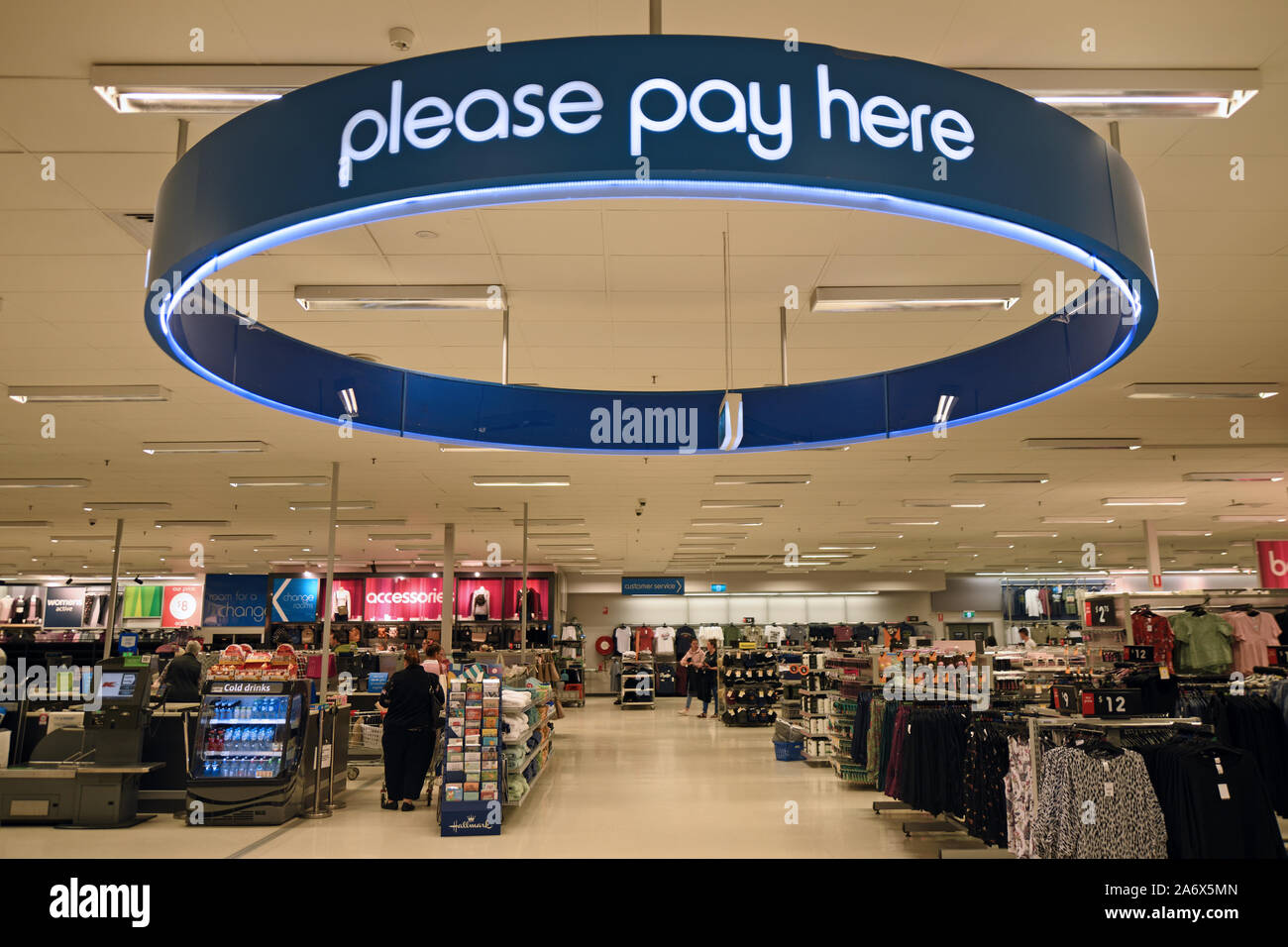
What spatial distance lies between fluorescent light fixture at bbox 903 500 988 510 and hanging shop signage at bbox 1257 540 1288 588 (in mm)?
3916

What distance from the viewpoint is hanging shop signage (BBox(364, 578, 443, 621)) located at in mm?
24438

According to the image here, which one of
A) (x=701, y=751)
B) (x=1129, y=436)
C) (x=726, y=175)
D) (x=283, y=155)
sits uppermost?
(x=1129, y=436)

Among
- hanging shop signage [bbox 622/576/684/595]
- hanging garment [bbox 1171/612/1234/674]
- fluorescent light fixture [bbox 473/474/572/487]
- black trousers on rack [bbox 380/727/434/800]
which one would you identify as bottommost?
black trousers on rack [bbox 380/727/434/800]

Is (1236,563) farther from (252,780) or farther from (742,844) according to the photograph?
(252,780)

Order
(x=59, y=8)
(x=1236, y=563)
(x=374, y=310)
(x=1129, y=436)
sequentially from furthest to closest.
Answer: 1. (x=1236, y=563)
2. (x=1129, y=436)
3. (x=374, y=310)
4. (x=59, y=8)

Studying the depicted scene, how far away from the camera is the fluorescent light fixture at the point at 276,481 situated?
12469 millimetres

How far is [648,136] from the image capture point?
185cm

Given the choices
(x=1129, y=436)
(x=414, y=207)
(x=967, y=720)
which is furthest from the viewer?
(x=1129, y=436)

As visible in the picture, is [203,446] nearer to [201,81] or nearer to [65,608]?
[201,81]

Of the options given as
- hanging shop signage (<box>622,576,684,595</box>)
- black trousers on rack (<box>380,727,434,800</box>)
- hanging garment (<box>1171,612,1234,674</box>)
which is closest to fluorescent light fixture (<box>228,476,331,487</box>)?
black trousers on rack (<box>380,727,434,800</box>)

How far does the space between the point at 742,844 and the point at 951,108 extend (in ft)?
20.8

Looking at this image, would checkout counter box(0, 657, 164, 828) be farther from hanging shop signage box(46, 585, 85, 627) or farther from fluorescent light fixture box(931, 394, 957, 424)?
hanging shop signage box(46, 585, 85, 627)
